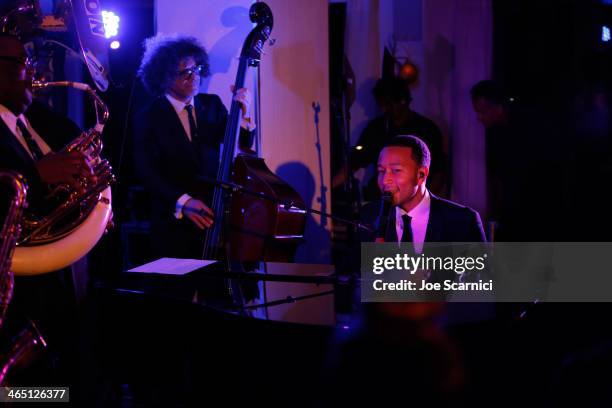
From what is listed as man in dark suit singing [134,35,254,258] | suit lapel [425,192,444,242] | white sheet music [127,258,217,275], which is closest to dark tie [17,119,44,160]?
white sheet music [127,258,217,275]

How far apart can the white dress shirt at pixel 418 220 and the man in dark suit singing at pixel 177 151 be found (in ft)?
4.32

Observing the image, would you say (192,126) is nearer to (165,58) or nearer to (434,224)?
(165,58)

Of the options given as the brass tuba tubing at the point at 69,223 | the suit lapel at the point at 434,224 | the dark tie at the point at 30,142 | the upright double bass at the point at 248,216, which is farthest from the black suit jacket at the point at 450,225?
the dark tie at the point at 30,142

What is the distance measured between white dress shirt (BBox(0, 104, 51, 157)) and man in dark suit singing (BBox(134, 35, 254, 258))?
1.20m

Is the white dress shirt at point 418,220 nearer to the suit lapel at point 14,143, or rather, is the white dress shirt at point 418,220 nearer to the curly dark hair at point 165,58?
the suit lapel at point 14,143

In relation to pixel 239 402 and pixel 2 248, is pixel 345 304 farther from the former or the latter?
pixel 2 248

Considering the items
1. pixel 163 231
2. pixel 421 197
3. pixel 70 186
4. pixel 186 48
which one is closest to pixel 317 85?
pixel 186 48

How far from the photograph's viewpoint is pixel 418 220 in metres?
2.93

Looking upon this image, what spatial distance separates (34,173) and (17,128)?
26cm

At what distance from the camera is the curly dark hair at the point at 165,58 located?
4.12m

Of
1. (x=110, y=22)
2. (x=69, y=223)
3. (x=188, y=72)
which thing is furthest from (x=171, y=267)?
(x=110, y=22)

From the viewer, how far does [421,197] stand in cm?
297

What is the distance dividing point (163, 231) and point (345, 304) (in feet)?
6.82

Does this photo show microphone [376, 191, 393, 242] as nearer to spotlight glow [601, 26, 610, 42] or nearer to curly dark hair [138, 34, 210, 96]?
curly dark hair [138, 34, 210, 96]
